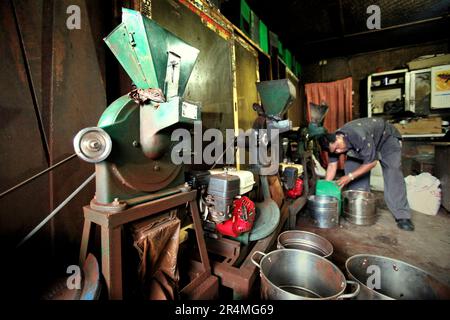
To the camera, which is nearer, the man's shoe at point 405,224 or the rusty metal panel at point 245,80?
the man's shoe at point 405,224

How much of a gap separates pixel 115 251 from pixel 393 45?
23.0 feet

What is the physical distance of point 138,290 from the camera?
82cm

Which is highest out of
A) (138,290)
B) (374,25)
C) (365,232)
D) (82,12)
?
(374,25)

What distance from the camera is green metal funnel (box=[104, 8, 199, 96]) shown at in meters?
0.75

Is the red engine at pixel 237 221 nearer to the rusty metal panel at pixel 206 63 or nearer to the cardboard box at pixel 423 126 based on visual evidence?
the rusty metal panel at pixel 206 63

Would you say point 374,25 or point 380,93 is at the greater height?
point 374,25

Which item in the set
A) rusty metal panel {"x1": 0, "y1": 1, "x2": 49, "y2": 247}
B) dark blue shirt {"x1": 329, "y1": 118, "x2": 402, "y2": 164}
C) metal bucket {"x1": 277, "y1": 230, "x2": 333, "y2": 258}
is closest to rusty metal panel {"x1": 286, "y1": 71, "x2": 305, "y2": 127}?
dark blue shirt {"x1": 329, "y1": 118, "x2": 402, "y2": 164}

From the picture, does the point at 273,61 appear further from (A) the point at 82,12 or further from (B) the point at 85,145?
(B) the point at 85,145

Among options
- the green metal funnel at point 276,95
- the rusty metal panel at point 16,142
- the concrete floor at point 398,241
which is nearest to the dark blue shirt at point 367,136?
the concrete floor at point 398,241

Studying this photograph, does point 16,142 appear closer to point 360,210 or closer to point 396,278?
point 396,278

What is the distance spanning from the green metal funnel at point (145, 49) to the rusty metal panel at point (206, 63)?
788 mm

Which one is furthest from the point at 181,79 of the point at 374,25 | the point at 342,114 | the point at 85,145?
the point at 342,114

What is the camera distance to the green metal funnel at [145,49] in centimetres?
75

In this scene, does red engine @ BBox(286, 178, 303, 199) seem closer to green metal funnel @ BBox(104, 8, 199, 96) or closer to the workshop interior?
the workshop interior
